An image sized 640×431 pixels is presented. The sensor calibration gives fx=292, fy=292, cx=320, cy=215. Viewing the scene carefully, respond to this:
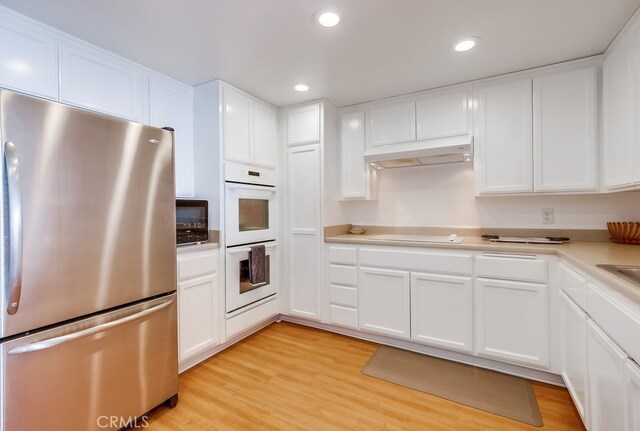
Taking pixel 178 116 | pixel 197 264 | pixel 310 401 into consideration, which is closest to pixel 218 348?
pixel 197 264

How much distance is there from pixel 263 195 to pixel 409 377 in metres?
1.98

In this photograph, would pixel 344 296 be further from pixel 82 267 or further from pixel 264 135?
pixel 82 267

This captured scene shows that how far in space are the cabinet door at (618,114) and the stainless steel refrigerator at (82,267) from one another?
9.06 ft

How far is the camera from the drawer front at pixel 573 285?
4.86 ft

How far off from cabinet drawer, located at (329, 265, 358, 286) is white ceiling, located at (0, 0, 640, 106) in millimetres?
1683

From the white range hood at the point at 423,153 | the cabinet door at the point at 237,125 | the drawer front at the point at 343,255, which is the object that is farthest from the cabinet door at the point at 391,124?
the cabinet door at the point at 237,125

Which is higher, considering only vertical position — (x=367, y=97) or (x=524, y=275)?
(x=367, y=97)

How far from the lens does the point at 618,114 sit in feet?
6.13

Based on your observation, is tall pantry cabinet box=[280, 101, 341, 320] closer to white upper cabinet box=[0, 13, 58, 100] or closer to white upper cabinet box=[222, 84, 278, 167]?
white upper cabinet box=[222, 84, 278, 167]

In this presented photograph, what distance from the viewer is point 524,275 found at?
2041mm

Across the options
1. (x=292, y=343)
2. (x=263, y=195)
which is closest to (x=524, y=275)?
(x=292, y=343)

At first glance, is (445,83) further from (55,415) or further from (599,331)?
(55,415)

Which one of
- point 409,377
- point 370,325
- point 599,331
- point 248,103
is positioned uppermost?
point 248,103

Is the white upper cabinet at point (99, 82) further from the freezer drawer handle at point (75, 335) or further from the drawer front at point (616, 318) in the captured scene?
the drawer front at point (616, 318)
